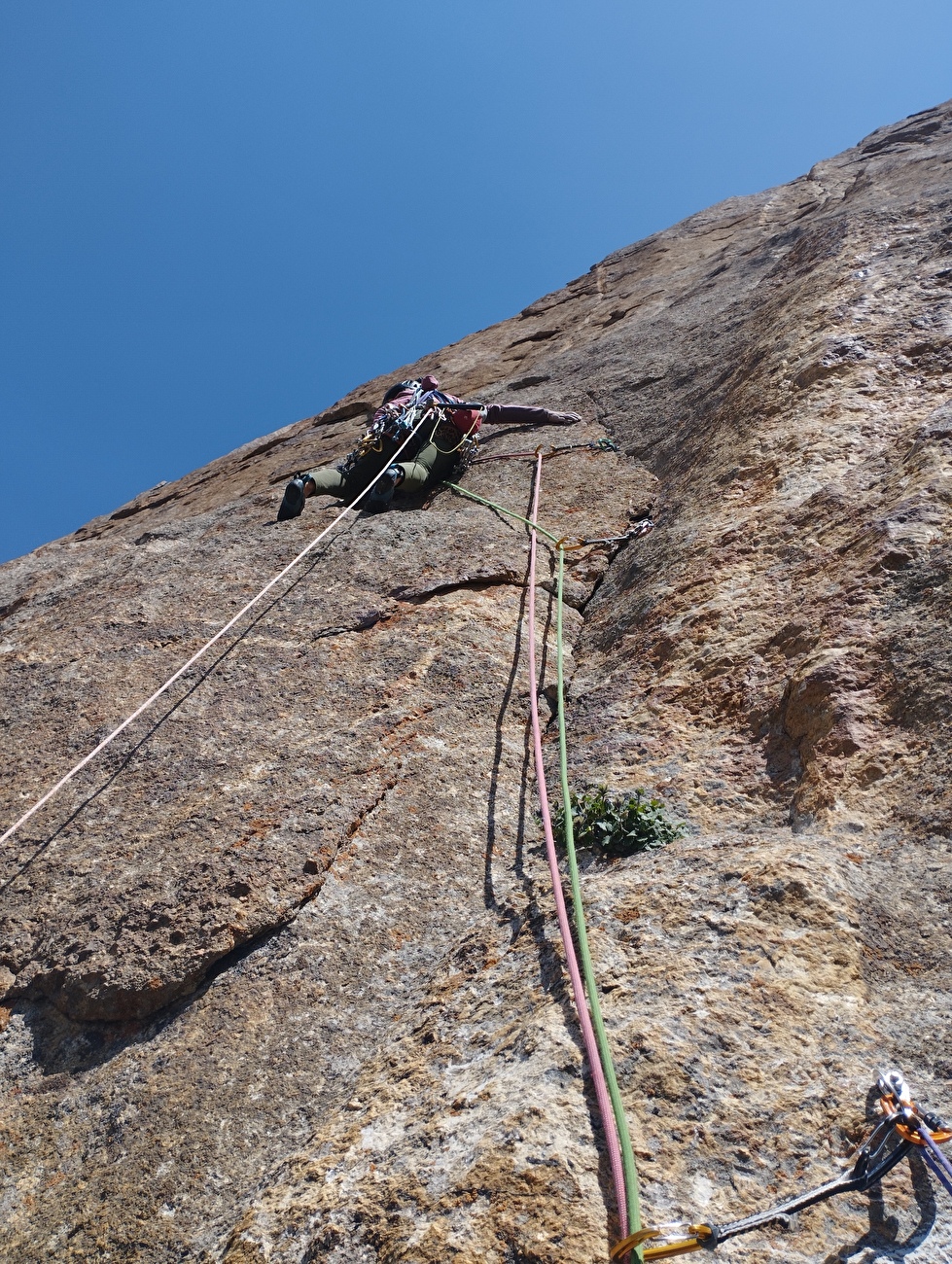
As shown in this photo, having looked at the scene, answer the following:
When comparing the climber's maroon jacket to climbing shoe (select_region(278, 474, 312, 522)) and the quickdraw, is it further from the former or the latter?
the quickdraw

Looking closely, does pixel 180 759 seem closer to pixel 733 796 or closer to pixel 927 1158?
pixel 733 796

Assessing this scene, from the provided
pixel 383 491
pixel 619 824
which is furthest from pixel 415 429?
pixel 619 824

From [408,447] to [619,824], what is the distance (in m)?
4.32

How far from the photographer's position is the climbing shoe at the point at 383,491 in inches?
250

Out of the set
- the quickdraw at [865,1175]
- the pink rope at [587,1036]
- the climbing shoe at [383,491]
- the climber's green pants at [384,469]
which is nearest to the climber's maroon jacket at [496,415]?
the climber's green pants at [384,469]

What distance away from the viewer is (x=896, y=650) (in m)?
3.30

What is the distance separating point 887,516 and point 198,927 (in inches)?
123

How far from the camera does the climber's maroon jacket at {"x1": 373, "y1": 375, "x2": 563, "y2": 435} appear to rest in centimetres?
729

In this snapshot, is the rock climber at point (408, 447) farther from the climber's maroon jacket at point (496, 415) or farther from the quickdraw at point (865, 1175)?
the quickdraw at point (865, 1175)

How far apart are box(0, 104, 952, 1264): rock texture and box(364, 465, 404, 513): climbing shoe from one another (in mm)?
440

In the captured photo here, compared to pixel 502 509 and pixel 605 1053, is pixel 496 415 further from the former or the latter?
pixel 605 1053

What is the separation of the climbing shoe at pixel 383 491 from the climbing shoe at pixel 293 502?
0.45 meters

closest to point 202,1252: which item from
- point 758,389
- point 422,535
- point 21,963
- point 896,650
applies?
point 21,963

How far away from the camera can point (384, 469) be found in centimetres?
650
